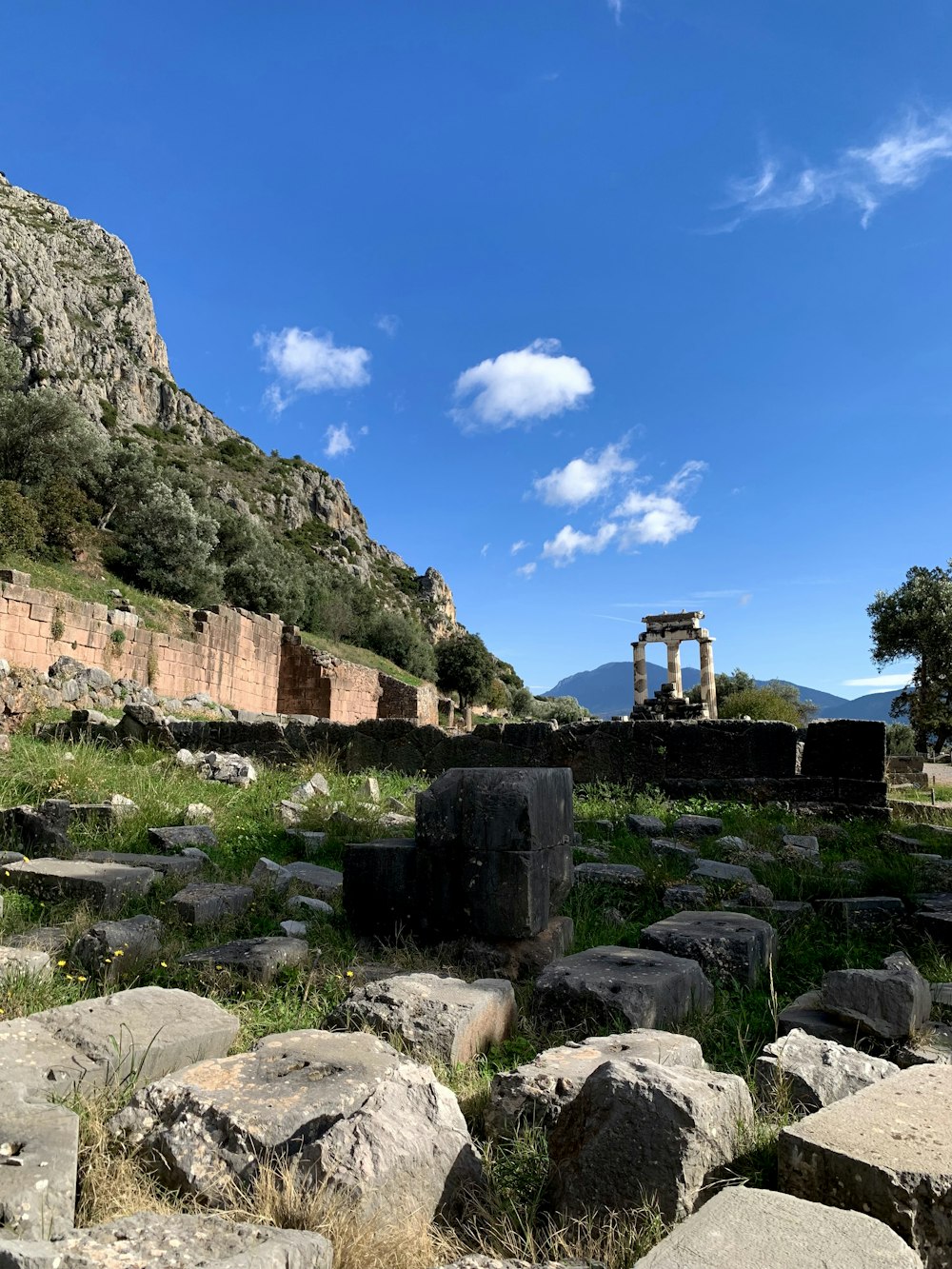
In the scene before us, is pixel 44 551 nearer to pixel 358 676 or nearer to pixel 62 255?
pixel 358 676

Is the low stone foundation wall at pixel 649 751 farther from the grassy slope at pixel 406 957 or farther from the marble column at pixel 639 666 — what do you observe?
the marble column at pixel 639 666

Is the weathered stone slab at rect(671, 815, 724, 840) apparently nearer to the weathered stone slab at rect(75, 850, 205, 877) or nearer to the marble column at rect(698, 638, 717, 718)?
the weathered stone slab at rect(75, 850, 205, 877)

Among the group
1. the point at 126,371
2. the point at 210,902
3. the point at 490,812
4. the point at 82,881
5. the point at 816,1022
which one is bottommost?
the point at 816,1022

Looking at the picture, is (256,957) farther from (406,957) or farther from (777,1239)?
(777,1239)

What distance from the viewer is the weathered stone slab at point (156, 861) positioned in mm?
5887

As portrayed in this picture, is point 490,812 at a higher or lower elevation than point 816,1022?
higher

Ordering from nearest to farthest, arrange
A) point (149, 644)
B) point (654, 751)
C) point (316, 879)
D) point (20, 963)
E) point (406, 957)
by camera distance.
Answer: point (20, 963)
point (406, 957)
point (316, 879)
point (654, 751)
point (149, 644)

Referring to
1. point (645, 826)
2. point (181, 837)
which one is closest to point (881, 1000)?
point (645, 826)

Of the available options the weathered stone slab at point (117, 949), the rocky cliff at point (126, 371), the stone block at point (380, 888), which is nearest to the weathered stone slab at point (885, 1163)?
the stone block at point (380, 888)

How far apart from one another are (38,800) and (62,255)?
58.6 meters

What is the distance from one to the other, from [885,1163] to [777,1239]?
0.39 metres

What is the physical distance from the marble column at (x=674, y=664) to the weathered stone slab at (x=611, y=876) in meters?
29.0

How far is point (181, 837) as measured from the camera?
22.2ft

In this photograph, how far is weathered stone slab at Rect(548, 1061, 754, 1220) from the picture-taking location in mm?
2123
